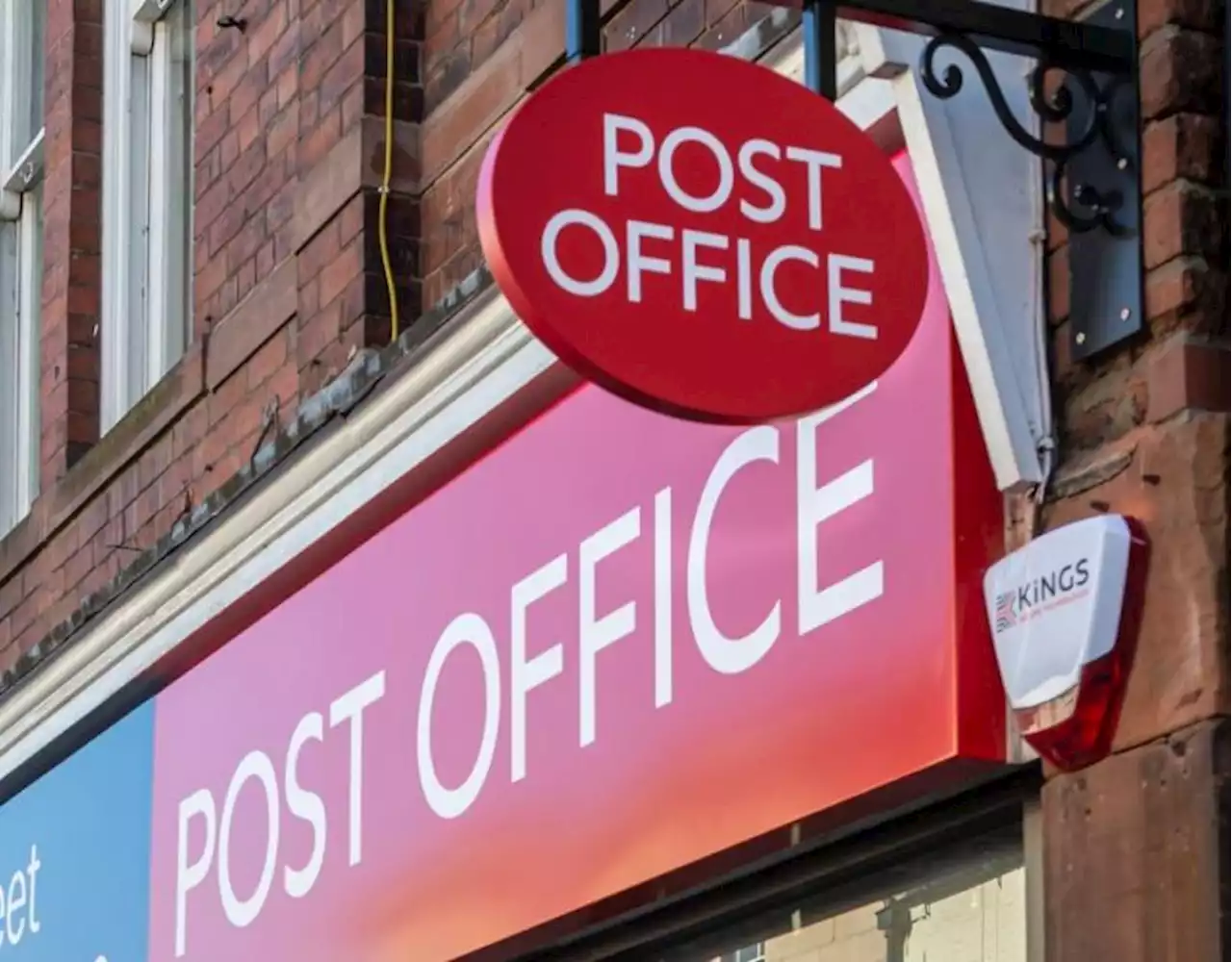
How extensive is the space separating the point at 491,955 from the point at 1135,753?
207 cm

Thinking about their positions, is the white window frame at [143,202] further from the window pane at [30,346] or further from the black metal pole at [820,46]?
the black metal pole at [820,46]

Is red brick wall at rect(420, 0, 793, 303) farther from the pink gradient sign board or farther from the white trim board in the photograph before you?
the white trim board

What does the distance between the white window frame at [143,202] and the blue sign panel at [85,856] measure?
1197 mm

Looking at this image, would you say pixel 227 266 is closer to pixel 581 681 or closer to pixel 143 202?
pixel 143 202

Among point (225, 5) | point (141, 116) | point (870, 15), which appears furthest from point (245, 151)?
point (870, 15)

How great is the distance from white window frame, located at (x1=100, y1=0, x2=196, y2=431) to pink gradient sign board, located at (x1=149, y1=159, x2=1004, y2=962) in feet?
4.98

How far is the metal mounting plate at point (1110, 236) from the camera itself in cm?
426

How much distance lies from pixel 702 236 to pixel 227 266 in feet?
12.2

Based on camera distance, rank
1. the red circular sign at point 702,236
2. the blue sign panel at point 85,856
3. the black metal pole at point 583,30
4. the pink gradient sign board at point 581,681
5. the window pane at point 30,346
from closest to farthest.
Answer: the red circular sign at point 702,236 < the black metal pole at point 583,30 < the pink gradient sign board at point 581,681 < the blue sign panel at point 85,856 < the window pane at point 30,346

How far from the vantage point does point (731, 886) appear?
5.20m

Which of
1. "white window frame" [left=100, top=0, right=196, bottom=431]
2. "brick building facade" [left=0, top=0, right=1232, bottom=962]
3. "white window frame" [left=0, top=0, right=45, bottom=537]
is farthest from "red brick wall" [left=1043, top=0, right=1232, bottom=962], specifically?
"white window frame" [left=0, top=0, right=45, bottom=537]

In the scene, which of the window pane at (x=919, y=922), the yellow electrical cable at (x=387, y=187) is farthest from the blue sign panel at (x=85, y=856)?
the window pane at (x=919, y=922)

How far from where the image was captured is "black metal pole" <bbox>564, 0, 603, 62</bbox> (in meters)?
4.25

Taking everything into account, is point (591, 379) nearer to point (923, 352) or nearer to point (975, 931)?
point (923, 352)
